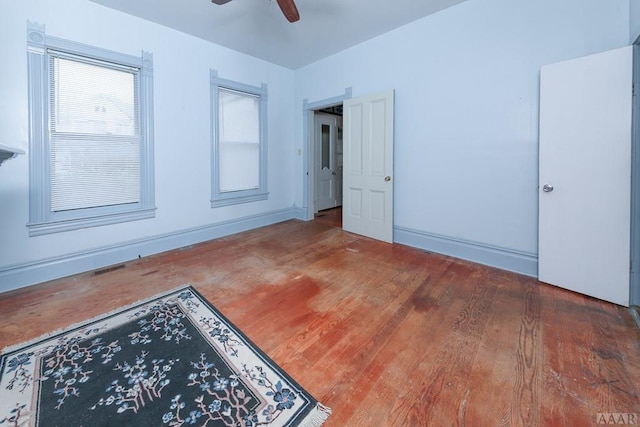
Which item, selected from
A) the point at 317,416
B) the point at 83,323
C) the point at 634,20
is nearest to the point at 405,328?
the point at 317,416

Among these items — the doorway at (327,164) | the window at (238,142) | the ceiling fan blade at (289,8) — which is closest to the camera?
the ceiling fan blade at (289,8)

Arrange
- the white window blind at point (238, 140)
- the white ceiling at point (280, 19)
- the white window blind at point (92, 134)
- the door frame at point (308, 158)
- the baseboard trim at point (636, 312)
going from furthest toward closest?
the door frame at point (308, 158), the white window blind at point (238, 140), the white ceiling at point (280, 19), the white window blind at point (92, 134), the baseboard trim at point (636, 312)

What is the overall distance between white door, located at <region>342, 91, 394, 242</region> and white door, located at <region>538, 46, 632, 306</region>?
5.41ft

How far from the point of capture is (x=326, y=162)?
605cm

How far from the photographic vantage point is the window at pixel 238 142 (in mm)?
3992

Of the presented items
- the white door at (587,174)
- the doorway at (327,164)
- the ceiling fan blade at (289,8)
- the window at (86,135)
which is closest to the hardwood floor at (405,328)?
the white door at (587,174)

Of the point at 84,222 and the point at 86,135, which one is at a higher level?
the point at 86,135

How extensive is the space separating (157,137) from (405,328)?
11.4ft

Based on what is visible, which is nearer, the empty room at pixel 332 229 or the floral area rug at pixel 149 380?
the floral area rug at pixel 149 380

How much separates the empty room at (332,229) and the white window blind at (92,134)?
21 millimetres

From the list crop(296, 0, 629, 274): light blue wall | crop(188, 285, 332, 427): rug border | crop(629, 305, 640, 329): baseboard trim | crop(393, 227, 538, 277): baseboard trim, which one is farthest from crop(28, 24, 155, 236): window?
crop(629, 305, 640, 329): baseboard trim

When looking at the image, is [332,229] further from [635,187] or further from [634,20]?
[634,20]

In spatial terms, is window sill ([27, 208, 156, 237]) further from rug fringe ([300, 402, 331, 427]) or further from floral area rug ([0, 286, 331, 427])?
rug fringe ([300, 402, 331, 427])

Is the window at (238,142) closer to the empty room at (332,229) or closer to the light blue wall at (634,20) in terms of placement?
the empty room at (332,229)
